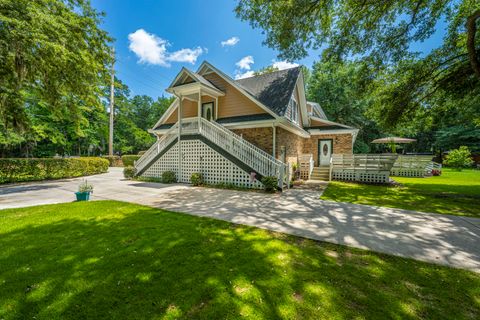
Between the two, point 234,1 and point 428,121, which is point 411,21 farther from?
point 234,1

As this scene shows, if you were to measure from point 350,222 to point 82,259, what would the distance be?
19.2 feet

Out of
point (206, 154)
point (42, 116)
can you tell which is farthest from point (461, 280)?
point (42, 116)

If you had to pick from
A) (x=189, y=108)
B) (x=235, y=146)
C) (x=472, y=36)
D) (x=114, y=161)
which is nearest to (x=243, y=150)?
(x=235, y=146)

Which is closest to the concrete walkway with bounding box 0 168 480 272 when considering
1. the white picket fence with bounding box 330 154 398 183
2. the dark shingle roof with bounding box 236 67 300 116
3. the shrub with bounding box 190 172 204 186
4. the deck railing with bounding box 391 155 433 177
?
the shrub with bounding box 190 172 204 186

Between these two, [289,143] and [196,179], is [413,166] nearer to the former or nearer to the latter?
[289,143]

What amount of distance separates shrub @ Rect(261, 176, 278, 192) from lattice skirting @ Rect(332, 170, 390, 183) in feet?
22.7

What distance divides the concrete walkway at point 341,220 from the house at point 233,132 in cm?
250

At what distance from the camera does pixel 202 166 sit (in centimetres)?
1166

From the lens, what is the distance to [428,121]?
12.5 metres

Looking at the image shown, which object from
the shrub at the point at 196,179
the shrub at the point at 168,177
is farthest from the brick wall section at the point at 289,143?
the shrub at the point at 168,177

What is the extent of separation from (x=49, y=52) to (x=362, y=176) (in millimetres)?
16631

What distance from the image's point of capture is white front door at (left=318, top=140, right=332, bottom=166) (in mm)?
16500

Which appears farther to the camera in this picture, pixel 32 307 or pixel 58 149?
pixel 58 149

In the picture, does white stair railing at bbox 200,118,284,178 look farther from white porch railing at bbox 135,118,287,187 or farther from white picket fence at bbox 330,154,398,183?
white picket fence at bbox 330,154,398,183
